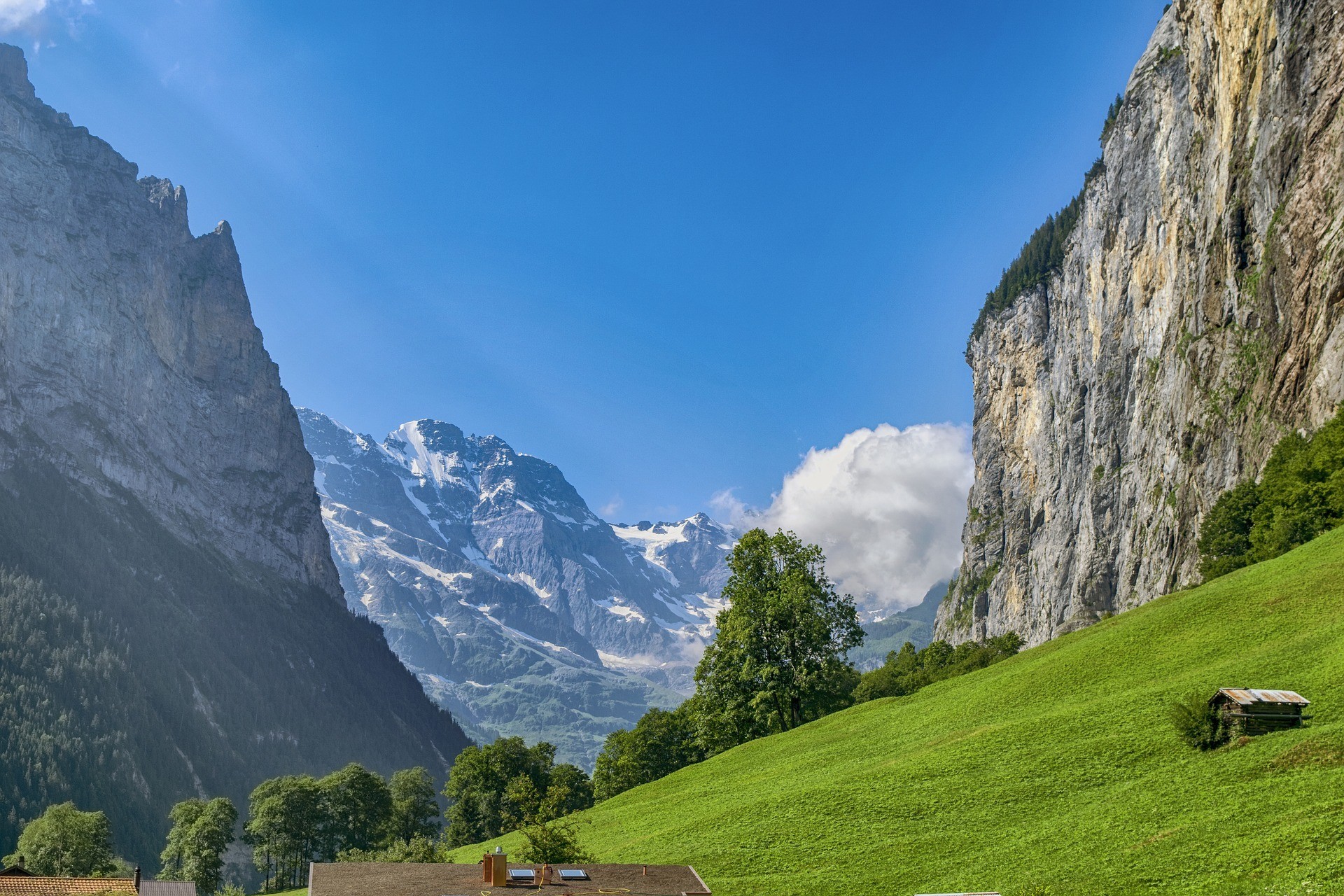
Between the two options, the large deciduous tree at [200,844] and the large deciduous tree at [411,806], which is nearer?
the large deciduous tree at [200,844]

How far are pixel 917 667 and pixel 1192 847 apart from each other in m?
132

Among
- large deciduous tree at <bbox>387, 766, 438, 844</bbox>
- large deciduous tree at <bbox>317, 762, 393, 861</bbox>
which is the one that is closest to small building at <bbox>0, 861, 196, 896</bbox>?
large deciduous tree at <bbox>387, 766, 438, 844</bbox>

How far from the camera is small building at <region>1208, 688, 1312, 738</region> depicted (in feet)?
119

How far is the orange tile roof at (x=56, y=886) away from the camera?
180 ft

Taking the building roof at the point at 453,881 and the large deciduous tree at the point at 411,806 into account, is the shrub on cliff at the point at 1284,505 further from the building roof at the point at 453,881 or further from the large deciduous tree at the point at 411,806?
the large deciduous tree at the point at 411,806

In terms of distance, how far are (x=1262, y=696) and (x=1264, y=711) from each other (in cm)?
54

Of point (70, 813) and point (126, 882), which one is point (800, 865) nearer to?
point (126, 882)

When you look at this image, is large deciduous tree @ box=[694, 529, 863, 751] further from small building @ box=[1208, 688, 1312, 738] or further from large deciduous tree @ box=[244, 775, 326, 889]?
large deciduous tree @ box=[244, 775, 326, 889]

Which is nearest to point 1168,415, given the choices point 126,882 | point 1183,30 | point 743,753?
point 1183,30

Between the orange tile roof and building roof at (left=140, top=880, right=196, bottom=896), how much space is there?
9.81 meters

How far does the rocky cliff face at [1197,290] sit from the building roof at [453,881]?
7678 centimetres

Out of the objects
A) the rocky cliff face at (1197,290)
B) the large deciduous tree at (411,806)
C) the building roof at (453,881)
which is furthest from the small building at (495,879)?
the large deciduous tree at (411,806)

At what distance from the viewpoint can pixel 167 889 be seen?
72250mm

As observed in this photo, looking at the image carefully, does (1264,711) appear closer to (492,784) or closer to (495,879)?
(495,879)
